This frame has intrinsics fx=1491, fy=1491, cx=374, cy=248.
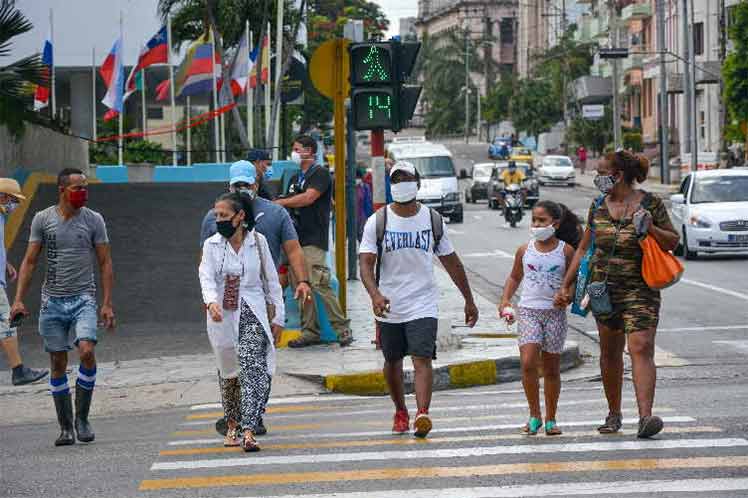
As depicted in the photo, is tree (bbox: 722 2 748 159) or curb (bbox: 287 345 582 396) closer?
Answer: curb (bbox: 287 345 582 396)

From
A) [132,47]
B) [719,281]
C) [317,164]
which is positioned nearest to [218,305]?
[317,164]

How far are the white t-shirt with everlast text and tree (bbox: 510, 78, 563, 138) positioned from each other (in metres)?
93.8

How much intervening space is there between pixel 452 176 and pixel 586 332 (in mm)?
29952

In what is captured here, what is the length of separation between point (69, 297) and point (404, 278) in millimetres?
2288

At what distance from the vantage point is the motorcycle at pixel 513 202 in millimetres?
40406

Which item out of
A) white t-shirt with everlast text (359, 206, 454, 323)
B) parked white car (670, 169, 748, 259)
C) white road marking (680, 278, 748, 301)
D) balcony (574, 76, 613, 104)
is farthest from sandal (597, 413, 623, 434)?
balcony (574, 76, 613, 104)

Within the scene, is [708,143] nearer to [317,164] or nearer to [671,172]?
[671,172]

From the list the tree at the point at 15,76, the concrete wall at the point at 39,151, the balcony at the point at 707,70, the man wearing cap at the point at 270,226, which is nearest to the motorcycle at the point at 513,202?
the concrete wall at the point at 39,151

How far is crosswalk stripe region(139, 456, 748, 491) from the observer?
791 cm

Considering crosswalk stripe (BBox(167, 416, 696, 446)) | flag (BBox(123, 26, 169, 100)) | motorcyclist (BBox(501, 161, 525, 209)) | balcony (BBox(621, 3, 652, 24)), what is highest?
balcony (BBox(621, 3, 652, 24))

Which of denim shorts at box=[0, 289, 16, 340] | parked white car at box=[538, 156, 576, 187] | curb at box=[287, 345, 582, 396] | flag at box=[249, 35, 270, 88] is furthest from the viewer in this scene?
parked white car at box=[538, 156, 576, 187]

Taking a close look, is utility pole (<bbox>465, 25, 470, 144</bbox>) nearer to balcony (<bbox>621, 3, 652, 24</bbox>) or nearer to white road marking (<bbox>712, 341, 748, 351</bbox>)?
balcony (<bbox>621, 3, 652, 24</bbox>)

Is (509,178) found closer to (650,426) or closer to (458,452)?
(650,426)

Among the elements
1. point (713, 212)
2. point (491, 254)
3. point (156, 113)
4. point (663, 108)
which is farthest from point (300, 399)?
point (663, 108)
